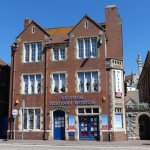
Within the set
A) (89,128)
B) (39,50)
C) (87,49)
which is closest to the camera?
(89,128)

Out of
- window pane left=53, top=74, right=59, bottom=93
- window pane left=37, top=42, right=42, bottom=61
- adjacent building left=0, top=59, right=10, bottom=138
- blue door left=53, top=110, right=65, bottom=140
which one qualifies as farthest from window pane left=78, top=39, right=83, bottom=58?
adjacent building left=0, top=59, right=10, bottom=138

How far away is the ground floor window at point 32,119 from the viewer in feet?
121

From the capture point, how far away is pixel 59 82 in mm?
37031

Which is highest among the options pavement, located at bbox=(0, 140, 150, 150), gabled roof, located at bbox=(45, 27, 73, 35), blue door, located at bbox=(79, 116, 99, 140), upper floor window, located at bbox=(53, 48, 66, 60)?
gabled roof, located at bbox=(45, 27, 73, 35)

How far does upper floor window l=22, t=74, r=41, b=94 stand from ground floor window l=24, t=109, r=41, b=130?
85.0 inches

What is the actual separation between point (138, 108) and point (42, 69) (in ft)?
38.7

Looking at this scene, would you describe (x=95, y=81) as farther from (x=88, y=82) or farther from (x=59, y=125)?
(x=59, y=125)

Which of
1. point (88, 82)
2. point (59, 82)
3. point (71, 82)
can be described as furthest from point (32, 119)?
point (88, 82)

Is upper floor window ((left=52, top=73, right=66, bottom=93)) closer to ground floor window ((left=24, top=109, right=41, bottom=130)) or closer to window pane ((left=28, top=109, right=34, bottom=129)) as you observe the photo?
ground floor window ((left=24, top=109, right=41, bottom=130))

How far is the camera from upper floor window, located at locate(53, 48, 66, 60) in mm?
37713

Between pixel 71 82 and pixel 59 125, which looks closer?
pixel 59 125

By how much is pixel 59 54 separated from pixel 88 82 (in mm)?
4890

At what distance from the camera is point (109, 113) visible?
34531 mm

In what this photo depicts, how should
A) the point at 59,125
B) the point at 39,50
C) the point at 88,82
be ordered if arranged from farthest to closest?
the point at 39,50, the point at 59,125, the point at 88,82
